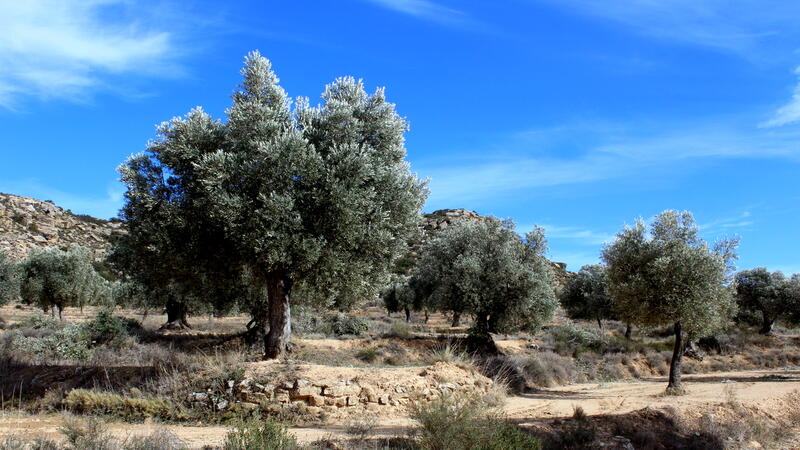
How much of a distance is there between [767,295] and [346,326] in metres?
41.5

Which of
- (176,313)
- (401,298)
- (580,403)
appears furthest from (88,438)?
(401,298)

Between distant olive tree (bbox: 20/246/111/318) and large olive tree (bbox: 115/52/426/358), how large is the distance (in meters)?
36.7

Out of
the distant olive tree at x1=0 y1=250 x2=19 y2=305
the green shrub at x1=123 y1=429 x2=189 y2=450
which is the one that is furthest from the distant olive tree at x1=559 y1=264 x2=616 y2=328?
the distant olive tree at x1=0 y1=250 x2=19 y2=305

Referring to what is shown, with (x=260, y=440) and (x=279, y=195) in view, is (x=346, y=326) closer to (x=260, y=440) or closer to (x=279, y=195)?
(x=279, y=195)

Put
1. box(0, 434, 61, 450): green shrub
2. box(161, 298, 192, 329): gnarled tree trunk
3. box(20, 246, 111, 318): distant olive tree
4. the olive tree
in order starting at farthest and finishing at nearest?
1. box(20, 246, 111, 318): distant olive tree
2. box(161, 298, 192, 329): gnarled tree trunk
3. the olive tree
4. box(0, 434, 61, 450): green shrub

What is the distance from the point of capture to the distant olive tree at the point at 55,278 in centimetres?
4594

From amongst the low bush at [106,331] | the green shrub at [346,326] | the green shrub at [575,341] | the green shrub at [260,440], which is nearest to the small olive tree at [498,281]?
the green shrub at [575,341]

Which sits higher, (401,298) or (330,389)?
(401,298)

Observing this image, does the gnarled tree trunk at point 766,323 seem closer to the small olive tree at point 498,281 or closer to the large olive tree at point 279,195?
the small olive tree at point 498,281

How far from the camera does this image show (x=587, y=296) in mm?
51625

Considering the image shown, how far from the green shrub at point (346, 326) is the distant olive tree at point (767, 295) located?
3649cm

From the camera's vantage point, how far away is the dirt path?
11.4 m

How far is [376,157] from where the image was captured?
1596 centimetres

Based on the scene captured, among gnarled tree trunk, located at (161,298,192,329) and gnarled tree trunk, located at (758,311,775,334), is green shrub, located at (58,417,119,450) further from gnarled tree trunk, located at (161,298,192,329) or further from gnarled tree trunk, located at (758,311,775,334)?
gnarled tree trunk, located at (758,311,775,334)
